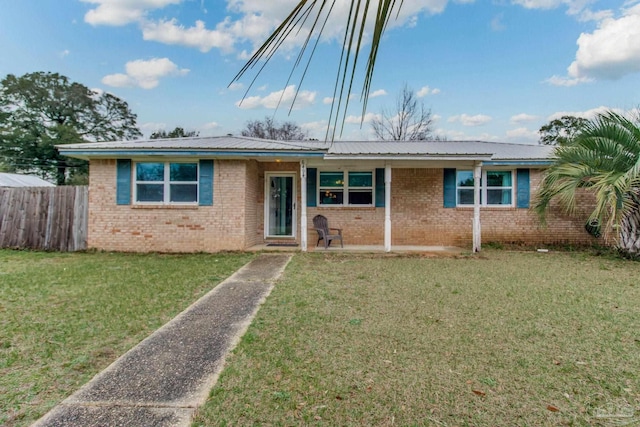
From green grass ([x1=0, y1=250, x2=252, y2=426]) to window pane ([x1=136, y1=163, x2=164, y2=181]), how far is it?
2463mm

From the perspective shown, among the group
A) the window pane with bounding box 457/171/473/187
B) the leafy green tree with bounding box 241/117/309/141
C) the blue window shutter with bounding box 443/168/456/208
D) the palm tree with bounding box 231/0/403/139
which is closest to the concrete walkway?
the palm tree with bounding box 231/0/403/139

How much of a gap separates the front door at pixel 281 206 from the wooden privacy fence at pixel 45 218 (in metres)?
5.24

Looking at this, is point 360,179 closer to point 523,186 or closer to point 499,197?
point 499,197

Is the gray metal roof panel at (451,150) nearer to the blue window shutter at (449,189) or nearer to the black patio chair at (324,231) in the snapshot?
the blue window shutter at (449,189)

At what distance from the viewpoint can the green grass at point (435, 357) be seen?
2377 millimetres

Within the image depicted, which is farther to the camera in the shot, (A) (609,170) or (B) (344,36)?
(A) (609,170)

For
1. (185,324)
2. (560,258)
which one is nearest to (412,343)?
(185,324)

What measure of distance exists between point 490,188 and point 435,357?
927cm

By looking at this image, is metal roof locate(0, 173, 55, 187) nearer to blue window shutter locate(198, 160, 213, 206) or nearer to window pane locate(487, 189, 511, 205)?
blue window shutter locate(198, 160, 213, 206)

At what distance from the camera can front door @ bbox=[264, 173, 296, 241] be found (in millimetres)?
11258

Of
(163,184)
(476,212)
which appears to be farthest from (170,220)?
(476,212)

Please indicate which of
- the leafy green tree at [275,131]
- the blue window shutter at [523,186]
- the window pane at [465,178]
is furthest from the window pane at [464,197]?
the leafy green tree at [275,131]

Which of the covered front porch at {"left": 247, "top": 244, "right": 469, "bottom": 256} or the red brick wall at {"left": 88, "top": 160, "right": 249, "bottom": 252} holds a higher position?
the red brick wall at {"left": 88, "top": 160, "right": 249, "bottom": 252}

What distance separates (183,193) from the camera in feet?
31.9
